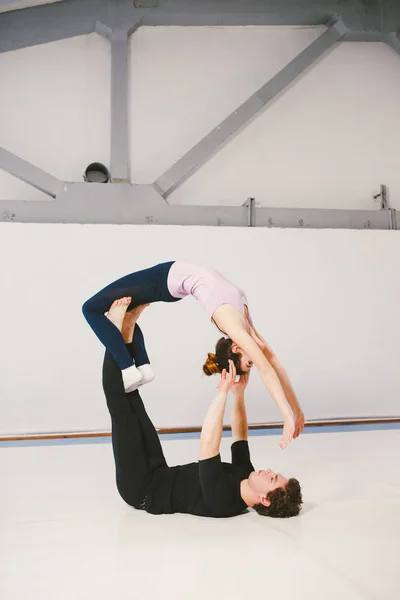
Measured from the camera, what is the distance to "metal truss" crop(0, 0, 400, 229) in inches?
204

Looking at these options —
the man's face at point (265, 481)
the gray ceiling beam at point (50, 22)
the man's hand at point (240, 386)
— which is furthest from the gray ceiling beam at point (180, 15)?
the man's face at point (265, 481)

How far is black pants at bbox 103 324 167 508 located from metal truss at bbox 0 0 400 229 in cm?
282

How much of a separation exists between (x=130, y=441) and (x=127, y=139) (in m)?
3.69

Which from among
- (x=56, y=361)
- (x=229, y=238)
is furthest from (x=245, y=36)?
(x=56, y=361)

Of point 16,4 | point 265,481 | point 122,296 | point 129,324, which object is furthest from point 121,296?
point 16,4

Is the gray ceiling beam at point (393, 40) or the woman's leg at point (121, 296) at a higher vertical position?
the gray ceiling beam at point (393, 40)

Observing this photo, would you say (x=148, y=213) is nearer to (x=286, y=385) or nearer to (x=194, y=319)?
(x=194, y=319)

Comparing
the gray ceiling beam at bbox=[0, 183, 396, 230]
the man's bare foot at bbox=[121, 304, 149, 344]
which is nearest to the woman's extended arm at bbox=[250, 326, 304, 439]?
the man's bare foot at bbox=[121, 304, 149, 344]

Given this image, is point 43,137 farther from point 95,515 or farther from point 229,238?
point 95,515

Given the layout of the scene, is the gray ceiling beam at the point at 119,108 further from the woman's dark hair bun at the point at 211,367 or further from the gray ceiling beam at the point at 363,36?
the woman's dark hair bun at the point at 211,367

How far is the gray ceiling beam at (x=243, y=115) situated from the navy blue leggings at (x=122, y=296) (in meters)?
2.65

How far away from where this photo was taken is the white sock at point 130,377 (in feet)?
8.66

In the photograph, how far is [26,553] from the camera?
195cm

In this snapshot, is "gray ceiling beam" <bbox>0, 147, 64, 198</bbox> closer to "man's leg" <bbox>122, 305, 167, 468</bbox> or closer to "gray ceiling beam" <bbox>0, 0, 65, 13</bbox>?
"gray ceiling beam" <bbox>0, 0, 65, 13</bbox>
